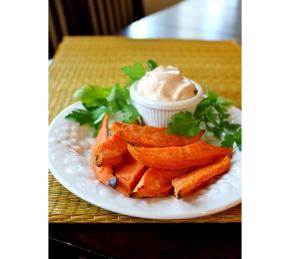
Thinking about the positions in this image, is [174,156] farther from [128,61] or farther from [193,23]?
[193,23]

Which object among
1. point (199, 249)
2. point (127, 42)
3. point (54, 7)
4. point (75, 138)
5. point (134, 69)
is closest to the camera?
point (199, 249)

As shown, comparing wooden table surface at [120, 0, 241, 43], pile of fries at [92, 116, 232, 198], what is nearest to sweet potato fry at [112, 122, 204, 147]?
pile of fries at [92, 116, 232, 198]

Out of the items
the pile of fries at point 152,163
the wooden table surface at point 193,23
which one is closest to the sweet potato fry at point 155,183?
the pile of fries at point 152,163

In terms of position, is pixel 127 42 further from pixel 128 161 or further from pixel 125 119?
pixel 128 161

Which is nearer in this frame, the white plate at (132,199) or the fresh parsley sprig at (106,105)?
the white plate at (132,199)

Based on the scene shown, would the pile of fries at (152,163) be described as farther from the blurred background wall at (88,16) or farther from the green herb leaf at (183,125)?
the blurred background wall at (88,16)

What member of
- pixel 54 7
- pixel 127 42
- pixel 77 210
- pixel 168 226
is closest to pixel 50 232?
pixel 77 210

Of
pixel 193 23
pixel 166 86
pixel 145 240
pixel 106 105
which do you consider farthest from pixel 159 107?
pixel 193 23
